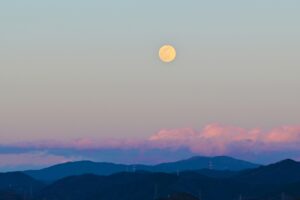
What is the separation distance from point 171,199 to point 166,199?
2510 millimetres

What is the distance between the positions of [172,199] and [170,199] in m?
0.82

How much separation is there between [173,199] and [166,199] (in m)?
3.22

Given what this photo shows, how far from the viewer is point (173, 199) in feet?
655

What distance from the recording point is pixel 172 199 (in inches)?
7849

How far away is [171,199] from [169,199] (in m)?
0.82

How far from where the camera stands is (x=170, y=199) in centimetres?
19875

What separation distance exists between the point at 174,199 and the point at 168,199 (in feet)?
8.38

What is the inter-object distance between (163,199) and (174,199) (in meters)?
4.06

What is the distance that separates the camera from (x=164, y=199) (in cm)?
19700

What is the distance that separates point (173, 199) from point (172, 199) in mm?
362

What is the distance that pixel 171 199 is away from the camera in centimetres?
19912

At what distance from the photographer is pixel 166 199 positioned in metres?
197

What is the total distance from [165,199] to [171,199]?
2.65m
